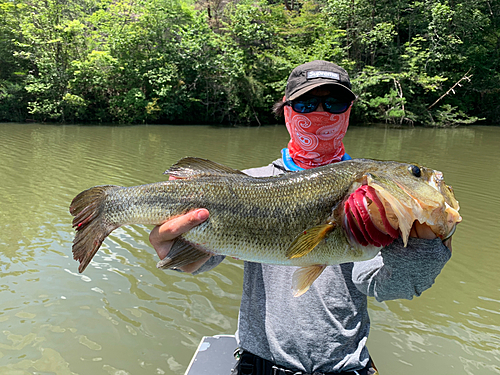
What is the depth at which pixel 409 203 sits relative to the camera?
1565 millimetres

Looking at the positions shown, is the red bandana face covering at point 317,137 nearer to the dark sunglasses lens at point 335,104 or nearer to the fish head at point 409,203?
the dark sunglasses lens at point 335,104

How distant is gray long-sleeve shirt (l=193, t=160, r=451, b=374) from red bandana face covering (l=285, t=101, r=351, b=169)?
34.7 inches

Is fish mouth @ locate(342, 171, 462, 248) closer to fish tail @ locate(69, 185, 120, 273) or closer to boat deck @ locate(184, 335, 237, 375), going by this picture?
fish tail @ locate(69, 185, 120, 273)

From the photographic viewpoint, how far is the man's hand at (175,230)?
1.88 m

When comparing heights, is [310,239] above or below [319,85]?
below

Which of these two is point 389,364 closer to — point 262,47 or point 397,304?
point 397,304

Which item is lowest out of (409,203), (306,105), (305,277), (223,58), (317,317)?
(317,317)

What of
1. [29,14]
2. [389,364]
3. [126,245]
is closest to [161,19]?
[29,14]

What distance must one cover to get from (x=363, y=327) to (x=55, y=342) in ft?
13.9

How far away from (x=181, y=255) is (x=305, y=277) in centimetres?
71

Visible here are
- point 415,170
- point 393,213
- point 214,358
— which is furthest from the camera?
point 214,358

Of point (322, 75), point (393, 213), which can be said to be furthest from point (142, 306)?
point (393, 213)

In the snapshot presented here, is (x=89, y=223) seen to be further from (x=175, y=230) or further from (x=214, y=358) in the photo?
(x=214, y=358)

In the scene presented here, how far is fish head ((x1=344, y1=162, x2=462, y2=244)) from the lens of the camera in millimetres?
1534
